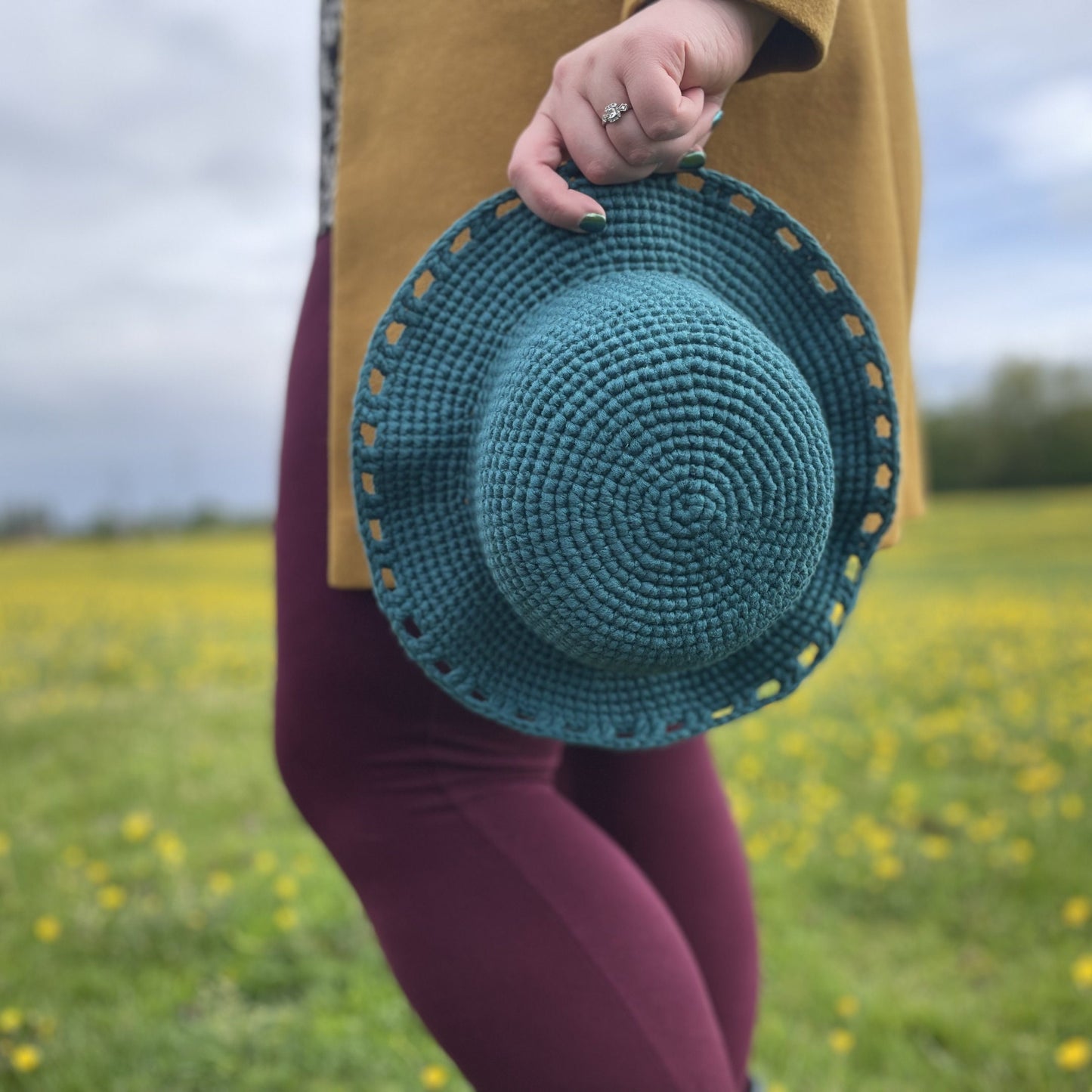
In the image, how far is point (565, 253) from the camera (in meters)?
0.76

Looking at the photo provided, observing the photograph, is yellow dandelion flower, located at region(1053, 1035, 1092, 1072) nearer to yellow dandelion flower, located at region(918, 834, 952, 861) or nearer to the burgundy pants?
yellow dandelion flower, located at region(918, 834, 952, 861)

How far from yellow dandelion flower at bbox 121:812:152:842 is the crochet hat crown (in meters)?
2.41

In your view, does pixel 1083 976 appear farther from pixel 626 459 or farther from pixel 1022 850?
pixel 626 459

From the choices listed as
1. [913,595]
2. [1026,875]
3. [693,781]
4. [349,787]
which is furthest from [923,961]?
[913,595]

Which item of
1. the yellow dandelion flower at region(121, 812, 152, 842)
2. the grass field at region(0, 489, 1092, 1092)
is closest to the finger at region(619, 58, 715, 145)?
the grass field at region(0, 489, 1092, 1092)

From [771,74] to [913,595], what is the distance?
8.43 m

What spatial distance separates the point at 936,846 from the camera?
2.66 meters

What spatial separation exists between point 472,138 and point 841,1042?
65.1 inches

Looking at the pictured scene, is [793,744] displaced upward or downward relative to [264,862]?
downward

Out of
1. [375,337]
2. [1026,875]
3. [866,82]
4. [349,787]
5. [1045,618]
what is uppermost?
[866,82]

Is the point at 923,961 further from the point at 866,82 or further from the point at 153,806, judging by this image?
the point at 153,806

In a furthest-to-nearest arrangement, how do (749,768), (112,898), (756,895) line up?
(749,768) → (756,895) → (112,898)

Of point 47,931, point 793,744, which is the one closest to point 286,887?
point 47,931

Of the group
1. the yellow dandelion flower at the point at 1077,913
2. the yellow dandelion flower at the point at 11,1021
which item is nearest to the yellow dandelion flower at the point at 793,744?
the yellow dandelion flower at the point at 1077,913
